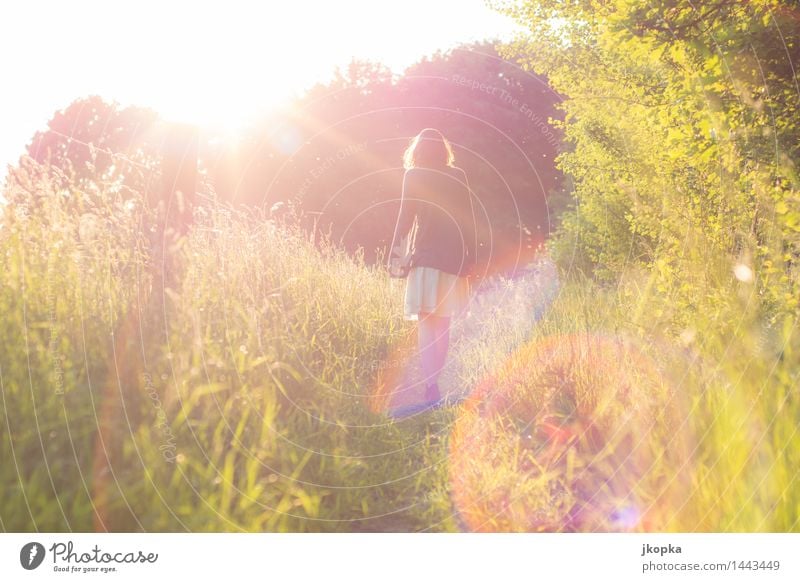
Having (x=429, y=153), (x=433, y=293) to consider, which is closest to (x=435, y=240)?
(x=433, y=293)

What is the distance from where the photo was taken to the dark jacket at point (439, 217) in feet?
18.3

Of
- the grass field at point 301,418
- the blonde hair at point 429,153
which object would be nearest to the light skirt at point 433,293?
the blonde hair at point 429,153

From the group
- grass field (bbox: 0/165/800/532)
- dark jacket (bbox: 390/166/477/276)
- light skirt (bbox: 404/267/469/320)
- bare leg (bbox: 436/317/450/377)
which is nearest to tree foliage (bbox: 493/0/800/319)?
grass field (bbox: 0/165/800/532)

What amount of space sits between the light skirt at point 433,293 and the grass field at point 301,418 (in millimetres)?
1387

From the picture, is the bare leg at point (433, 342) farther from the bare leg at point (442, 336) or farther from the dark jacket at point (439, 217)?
the dark jacket at point (439, 217)

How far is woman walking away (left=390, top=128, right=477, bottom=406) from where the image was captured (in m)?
5.59

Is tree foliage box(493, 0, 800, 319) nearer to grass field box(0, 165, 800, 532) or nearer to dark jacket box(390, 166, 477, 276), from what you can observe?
grass field box(0, 165, 800, 532)

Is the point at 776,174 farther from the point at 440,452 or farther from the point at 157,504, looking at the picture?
the point at 157,504

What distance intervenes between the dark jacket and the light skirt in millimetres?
77

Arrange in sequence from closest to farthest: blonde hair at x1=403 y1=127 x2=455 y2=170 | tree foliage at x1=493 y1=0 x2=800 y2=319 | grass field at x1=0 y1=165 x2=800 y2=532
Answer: grass field at x1=0 y1=165 x2=800 y2=532
tree foliage at x1=493 y1=0 x2=800 y2=319
blonde hair at x1=403 y1=127 x2=455 y2=170

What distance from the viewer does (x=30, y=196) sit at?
3748mm

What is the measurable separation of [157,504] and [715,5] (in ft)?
11.7

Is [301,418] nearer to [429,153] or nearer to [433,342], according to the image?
[433,342]

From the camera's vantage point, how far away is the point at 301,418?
365cm
